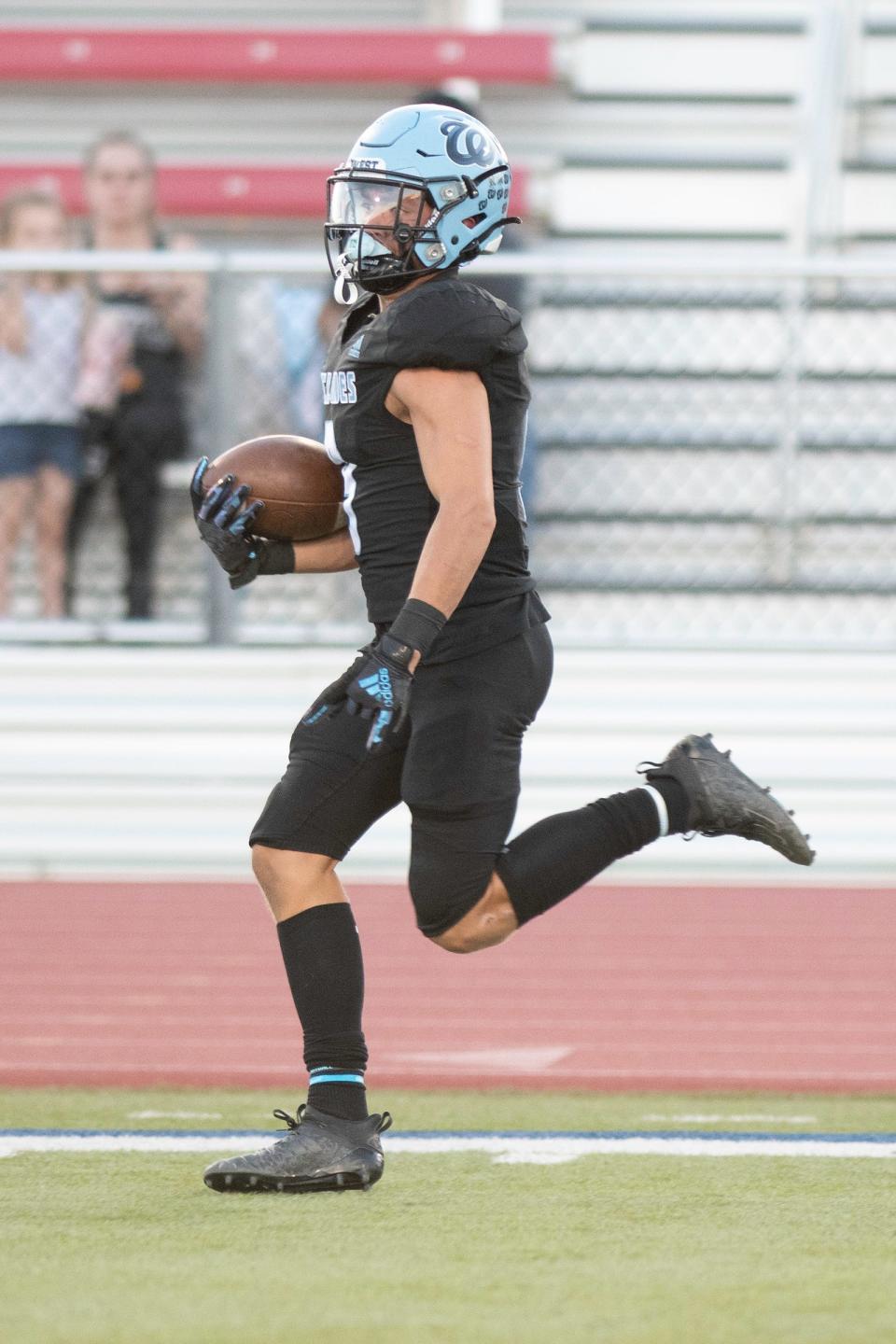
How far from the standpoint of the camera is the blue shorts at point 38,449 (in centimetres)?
735

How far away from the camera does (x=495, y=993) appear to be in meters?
5.77

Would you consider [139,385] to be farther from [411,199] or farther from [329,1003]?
[329,1003]

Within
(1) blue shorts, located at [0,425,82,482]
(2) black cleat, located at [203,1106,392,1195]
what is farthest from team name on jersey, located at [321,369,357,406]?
(1) blue shorts, located at [0,425,82,482]

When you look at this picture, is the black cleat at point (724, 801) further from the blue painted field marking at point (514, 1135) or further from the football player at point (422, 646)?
the blue painted field marking at point (514, 1135)

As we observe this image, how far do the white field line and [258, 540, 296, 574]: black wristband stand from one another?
1.05 metres

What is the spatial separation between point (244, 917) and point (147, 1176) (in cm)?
333

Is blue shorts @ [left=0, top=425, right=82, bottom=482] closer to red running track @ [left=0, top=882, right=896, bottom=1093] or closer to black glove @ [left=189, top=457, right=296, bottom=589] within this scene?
red running track @ [left=0, top=882, right=896, bottom=1093]

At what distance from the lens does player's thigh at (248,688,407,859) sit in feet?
11.6

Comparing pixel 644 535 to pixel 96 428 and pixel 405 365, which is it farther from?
pixel 405 365

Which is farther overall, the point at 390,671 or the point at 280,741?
the point at 280,741

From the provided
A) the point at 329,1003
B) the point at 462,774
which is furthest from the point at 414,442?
the point at 329,1003

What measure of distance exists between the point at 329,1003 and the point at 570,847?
49 centimetres

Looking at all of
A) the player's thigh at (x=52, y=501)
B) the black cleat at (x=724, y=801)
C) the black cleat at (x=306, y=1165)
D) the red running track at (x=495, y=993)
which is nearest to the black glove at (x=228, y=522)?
the black cleat at (x=724, y=801)

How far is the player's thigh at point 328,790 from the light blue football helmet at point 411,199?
745 mm
